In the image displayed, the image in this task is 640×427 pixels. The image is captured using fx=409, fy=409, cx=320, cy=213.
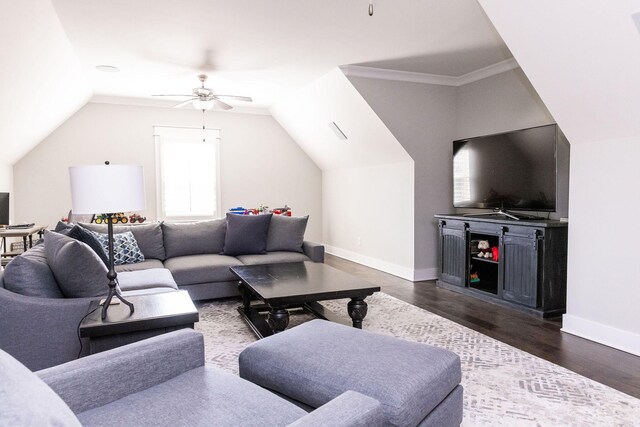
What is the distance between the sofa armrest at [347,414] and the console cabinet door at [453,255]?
3.73 m

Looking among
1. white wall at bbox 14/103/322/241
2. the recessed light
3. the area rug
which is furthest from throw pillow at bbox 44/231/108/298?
white wall at bbox 14/103/322/241

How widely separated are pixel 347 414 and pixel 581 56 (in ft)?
9.07

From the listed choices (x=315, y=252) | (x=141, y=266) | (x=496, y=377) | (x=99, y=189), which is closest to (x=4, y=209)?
(x=141, y=266)

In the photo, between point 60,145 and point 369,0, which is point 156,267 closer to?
point 369,0

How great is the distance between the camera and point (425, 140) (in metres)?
5.41

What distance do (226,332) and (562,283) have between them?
306 cm

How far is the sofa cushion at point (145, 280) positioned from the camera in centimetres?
310

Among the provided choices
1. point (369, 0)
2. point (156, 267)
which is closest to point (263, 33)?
point (369, 0)

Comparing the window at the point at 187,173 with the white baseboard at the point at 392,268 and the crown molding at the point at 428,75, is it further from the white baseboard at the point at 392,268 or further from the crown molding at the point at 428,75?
the crown molding at the point at 428,75

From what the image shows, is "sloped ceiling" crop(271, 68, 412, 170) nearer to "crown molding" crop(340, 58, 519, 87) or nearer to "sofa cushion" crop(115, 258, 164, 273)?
"crown molding" crop(340, 58, 519, 87)

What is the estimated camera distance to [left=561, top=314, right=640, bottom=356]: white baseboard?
9.57 ft

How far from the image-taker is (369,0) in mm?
3160

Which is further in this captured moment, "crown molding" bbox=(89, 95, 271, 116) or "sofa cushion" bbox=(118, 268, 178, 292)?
"crown molding" bbox=(89, 95, 271, 116)

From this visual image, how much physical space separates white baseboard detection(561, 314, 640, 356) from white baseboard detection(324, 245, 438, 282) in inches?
81.8
